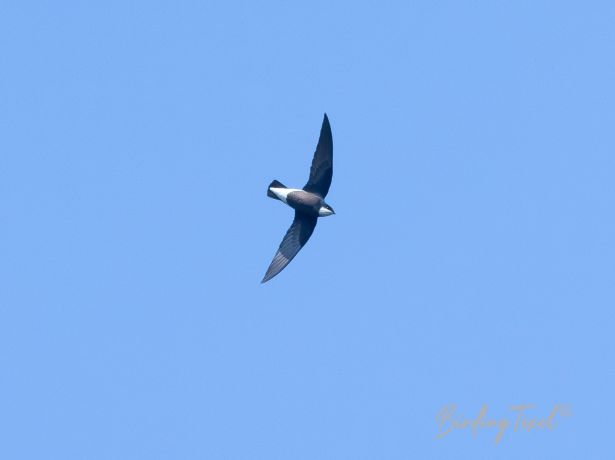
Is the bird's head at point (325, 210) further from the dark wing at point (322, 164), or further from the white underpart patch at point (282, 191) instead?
the white underpart patch at point (282, 191)

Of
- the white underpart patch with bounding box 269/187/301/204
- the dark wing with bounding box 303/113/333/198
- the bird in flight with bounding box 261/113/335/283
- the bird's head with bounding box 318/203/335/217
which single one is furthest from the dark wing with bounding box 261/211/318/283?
the dark wing with bounding box 303/113/333/198

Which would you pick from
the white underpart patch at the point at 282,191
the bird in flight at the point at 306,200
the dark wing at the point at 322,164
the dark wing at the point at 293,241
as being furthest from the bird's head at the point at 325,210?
the white underpart patch at the point at 282,191

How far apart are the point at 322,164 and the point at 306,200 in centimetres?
104

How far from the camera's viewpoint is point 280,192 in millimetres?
95500

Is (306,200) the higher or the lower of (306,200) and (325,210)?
the higher

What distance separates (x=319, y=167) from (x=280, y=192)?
1248mm

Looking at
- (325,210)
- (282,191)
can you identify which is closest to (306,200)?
(325,210)

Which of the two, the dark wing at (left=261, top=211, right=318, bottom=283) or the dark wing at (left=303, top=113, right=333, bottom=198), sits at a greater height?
the dark wing at (left=303, top=113, right=333, bottom=198)

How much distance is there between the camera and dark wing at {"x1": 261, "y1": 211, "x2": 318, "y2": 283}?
313 feet

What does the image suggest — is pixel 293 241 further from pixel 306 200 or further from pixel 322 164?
pixel 322 164

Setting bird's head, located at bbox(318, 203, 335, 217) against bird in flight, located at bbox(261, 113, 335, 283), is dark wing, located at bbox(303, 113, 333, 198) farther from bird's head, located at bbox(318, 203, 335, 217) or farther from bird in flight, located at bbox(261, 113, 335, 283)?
bird's head, located at bbox(318, 203, 335, 217)

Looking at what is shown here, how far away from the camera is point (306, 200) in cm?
9519

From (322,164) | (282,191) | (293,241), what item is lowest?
(293,241)

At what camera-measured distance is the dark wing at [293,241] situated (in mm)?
95438
